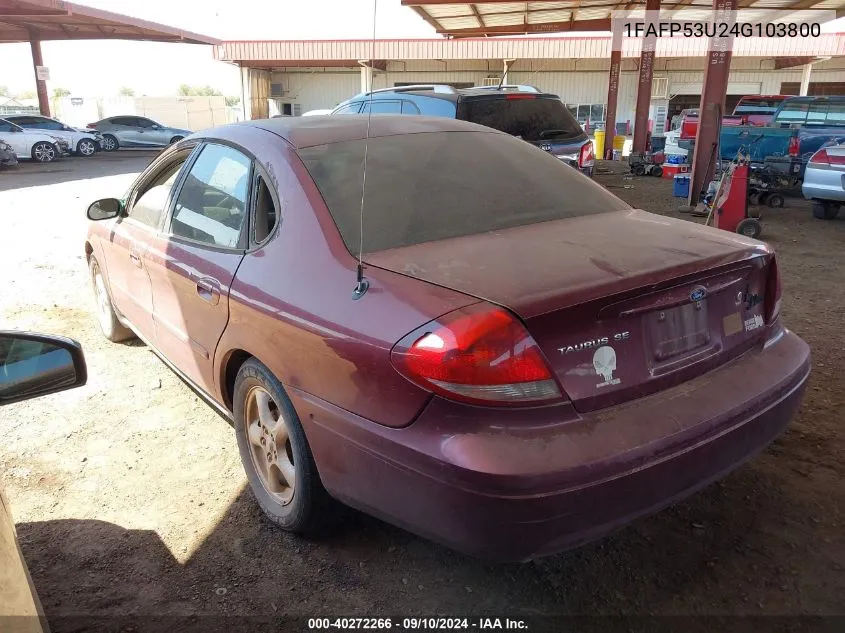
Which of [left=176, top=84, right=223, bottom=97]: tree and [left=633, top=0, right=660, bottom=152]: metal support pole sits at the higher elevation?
[left=176, top=84, right=223, bottom=97]: tree

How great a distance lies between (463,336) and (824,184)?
9.49 meters

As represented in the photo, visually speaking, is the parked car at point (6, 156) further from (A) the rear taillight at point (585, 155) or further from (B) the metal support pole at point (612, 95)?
(B) the metal support pole at point (612, 95)

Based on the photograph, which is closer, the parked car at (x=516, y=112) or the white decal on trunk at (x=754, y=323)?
the white decal on trunk at (x=754, y=323)

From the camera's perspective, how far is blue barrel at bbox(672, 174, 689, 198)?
1229 centimetres

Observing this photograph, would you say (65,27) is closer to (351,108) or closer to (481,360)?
(351,108)

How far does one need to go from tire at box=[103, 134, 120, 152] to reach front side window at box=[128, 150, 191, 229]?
25.3 m

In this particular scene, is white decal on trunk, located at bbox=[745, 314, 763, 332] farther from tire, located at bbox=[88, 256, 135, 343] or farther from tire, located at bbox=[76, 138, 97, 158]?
tire, located at bbox=[76, 138, 97, 158]

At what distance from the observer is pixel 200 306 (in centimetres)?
296

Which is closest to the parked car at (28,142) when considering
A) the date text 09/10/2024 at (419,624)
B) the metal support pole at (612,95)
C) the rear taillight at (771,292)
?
the metal support pole at (612,95)

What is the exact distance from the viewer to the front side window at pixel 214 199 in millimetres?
2895

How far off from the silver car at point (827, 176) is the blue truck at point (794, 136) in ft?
6.36

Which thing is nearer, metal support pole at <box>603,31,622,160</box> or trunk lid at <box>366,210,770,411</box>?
trunk lid at <box>366,210,770,411</box>

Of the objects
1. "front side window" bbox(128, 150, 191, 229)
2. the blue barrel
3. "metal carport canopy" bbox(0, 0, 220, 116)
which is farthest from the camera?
"metal carport canopy" bbox(0, 0, 220, 116)

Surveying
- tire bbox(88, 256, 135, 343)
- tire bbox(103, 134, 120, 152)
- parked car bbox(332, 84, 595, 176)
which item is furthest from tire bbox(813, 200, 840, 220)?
tire bbox(103, 134, 120, 152)
